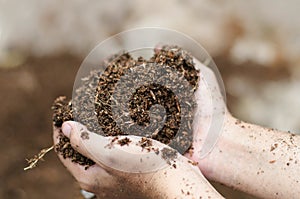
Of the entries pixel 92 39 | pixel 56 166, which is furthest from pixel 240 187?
pixel 92 39

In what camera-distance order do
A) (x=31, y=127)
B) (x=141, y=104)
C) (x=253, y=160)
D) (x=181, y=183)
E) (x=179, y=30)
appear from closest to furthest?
(x=181, y=183) < (x=141, y=104) < (x=253, y=160) < (x=31, y=127) < (x=179, y=30)

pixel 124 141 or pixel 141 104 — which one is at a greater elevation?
pixel 141 104

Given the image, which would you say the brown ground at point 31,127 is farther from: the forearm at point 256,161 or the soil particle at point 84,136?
the soil particle at point 84,136

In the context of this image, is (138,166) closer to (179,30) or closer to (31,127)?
(31,127)

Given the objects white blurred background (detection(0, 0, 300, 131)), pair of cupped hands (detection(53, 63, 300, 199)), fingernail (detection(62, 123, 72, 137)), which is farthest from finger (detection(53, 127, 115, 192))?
white blurred background (detection(0, 0, 300, 131))

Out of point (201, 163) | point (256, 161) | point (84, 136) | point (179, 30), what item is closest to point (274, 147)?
point (256, 161)

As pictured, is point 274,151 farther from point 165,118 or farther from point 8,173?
point 8,173

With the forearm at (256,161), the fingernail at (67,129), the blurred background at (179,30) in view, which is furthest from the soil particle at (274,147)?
the blurred background at (179,30)

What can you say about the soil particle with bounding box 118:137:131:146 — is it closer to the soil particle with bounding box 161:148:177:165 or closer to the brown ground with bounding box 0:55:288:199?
the soil particle with bounding box 161:148:177:165
